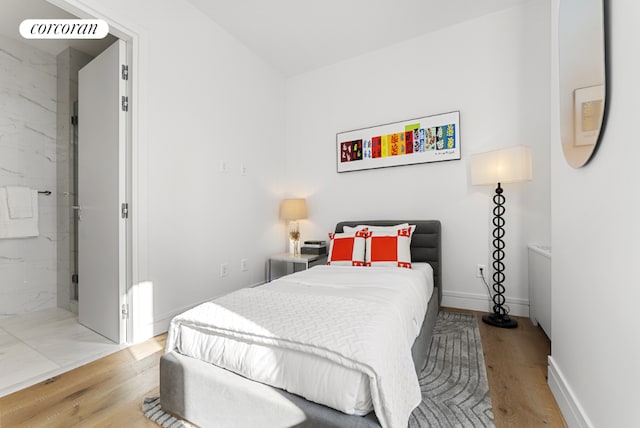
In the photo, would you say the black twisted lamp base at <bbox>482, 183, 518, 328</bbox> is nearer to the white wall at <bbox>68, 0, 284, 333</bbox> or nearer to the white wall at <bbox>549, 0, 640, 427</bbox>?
the white wall at <bbox>549, 0, 640, 427</bbox>

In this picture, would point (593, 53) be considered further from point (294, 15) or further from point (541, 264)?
point (294, 15)

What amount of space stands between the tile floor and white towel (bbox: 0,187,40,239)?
2.59 feet

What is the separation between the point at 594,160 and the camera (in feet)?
3.58

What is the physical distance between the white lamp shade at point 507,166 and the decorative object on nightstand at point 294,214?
193 cm

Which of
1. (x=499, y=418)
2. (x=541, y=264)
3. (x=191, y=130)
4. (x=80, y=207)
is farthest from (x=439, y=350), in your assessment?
(x=80, y=207)

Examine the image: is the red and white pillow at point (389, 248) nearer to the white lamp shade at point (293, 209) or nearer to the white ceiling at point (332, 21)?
the white lamp shade at point (293, 209)

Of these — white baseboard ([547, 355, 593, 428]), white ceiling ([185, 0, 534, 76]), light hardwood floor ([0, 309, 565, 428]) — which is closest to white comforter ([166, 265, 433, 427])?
light hardwood floor ([0, 309, 565, 428])

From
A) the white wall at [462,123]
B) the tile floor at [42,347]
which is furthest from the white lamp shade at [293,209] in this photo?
the tile floor at [42,347]

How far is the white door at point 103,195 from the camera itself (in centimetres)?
215

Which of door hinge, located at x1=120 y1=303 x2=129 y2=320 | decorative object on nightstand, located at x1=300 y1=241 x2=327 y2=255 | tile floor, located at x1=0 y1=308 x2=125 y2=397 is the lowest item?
tile floor, located at x1=0 y1=308 x2=125 y2=397

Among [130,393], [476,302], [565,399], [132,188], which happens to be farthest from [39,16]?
[476,302]

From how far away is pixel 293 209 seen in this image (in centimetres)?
348

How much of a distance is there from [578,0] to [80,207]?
345cm

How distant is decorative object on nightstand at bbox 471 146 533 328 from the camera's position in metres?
2.29
